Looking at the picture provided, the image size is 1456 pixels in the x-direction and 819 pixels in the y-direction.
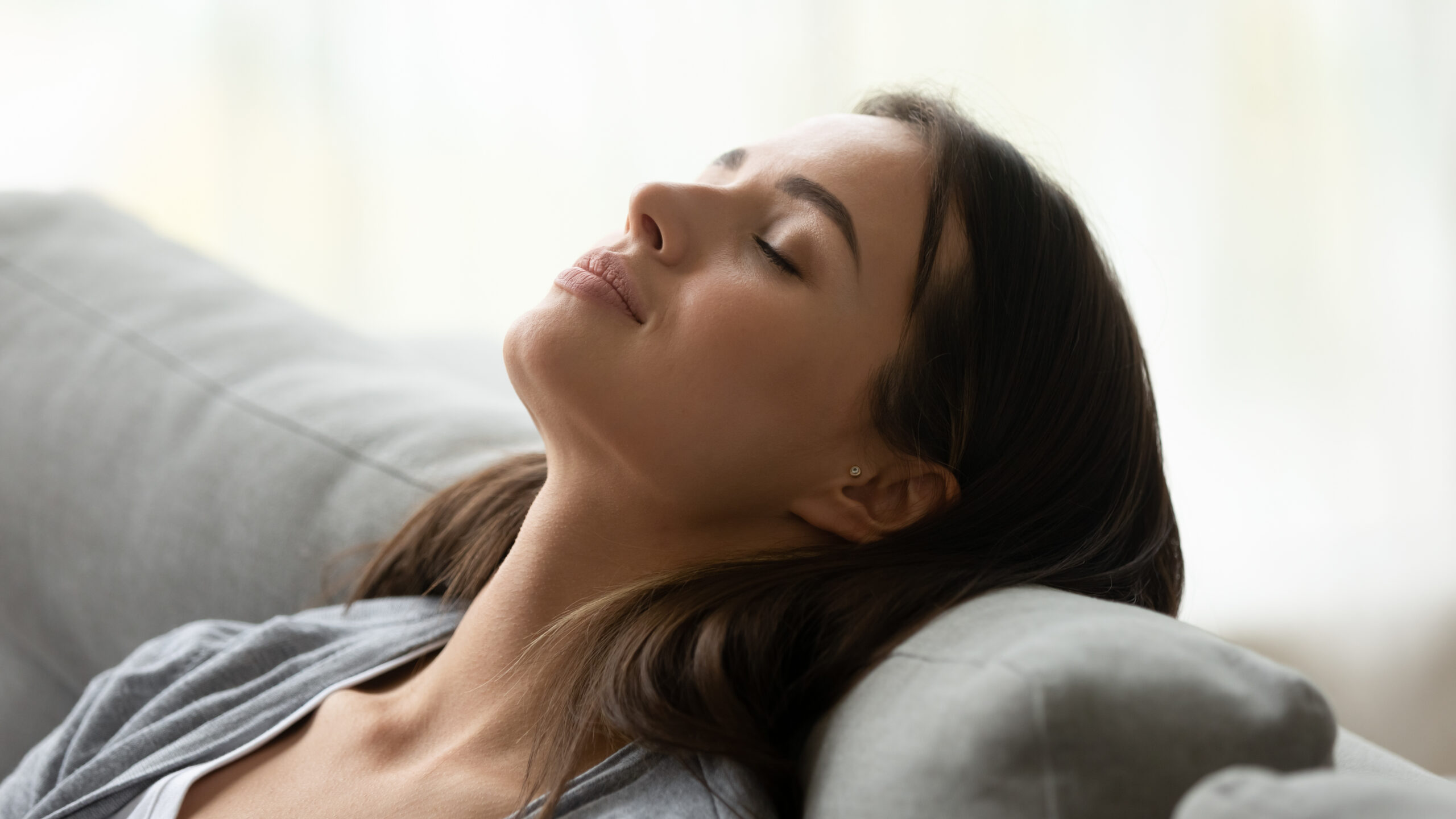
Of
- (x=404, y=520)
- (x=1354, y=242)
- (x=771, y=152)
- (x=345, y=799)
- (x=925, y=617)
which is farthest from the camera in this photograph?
(x=1354, y=242)

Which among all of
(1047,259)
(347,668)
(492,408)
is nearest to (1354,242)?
(1047,259)

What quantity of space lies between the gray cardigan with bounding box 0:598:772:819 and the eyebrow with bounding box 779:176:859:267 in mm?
561

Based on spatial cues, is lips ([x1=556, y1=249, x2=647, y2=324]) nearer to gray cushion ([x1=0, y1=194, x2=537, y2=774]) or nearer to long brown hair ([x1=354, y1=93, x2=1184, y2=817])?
long brown hair ([x1=354, y1=93, x2=1184, y2=817])

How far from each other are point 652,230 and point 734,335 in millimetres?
155

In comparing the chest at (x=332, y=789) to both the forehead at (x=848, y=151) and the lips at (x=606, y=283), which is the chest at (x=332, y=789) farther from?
the forehead at (x=848, y=151)

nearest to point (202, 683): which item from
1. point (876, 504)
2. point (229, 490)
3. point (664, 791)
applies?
point (229, 490)

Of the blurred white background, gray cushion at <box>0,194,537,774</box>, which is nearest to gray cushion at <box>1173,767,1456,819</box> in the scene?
gray cushion at <box>0,194,537,774</box>

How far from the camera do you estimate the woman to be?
0.88 m

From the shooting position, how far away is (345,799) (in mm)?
891

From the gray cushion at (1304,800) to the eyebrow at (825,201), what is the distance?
553 mm

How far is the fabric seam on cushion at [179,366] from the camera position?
1.35 meters

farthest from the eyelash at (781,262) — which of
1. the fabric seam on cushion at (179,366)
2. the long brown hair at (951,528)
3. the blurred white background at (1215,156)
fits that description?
the blurred white background at (1215,156)

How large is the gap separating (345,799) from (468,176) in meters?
1.86

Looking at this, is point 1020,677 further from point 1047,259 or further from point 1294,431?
point 1294,431
